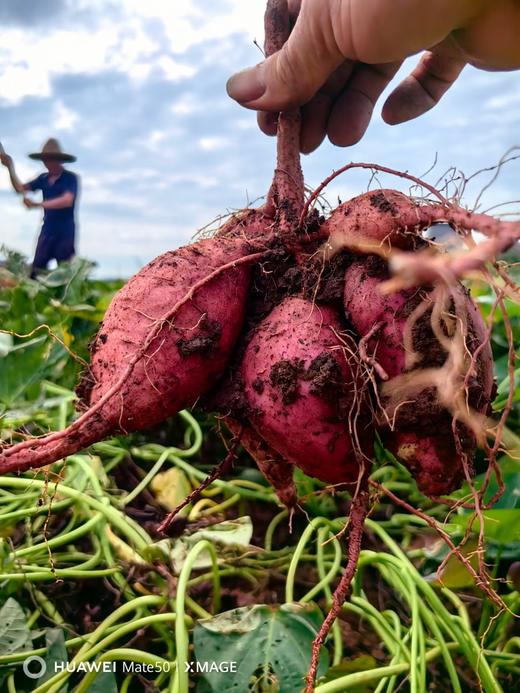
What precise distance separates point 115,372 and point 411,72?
767mm

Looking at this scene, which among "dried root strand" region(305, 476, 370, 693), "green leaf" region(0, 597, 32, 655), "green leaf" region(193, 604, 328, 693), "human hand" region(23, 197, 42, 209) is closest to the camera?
"dried root strand" region(305, 476, 370, 693)

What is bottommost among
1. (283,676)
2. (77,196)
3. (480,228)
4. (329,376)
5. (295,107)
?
(283,676)

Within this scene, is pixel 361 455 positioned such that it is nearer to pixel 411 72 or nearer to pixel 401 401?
pixel 401 401

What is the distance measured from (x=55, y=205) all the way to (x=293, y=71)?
188cm

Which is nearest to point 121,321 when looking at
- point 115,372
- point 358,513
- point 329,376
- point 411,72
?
point 115,372

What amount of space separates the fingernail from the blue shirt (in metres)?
1.77

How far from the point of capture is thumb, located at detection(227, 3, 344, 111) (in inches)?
32.0

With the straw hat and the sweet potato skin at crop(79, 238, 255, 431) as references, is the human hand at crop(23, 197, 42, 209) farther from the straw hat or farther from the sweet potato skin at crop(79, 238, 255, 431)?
the sweet potato skin at crop(79, 238, 255, 431)

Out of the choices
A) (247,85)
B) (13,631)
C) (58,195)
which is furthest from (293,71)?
(58,195)

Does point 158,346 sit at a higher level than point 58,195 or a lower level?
lower

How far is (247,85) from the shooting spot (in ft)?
3.04

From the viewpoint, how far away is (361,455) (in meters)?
0.80

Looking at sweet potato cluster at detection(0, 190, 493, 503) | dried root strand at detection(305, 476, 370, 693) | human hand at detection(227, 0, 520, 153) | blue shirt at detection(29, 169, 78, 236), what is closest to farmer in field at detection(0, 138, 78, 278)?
blue shirt at detection(29, 169, 78, 236)

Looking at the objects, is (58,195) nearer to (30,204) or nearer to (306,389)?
(30,204)
